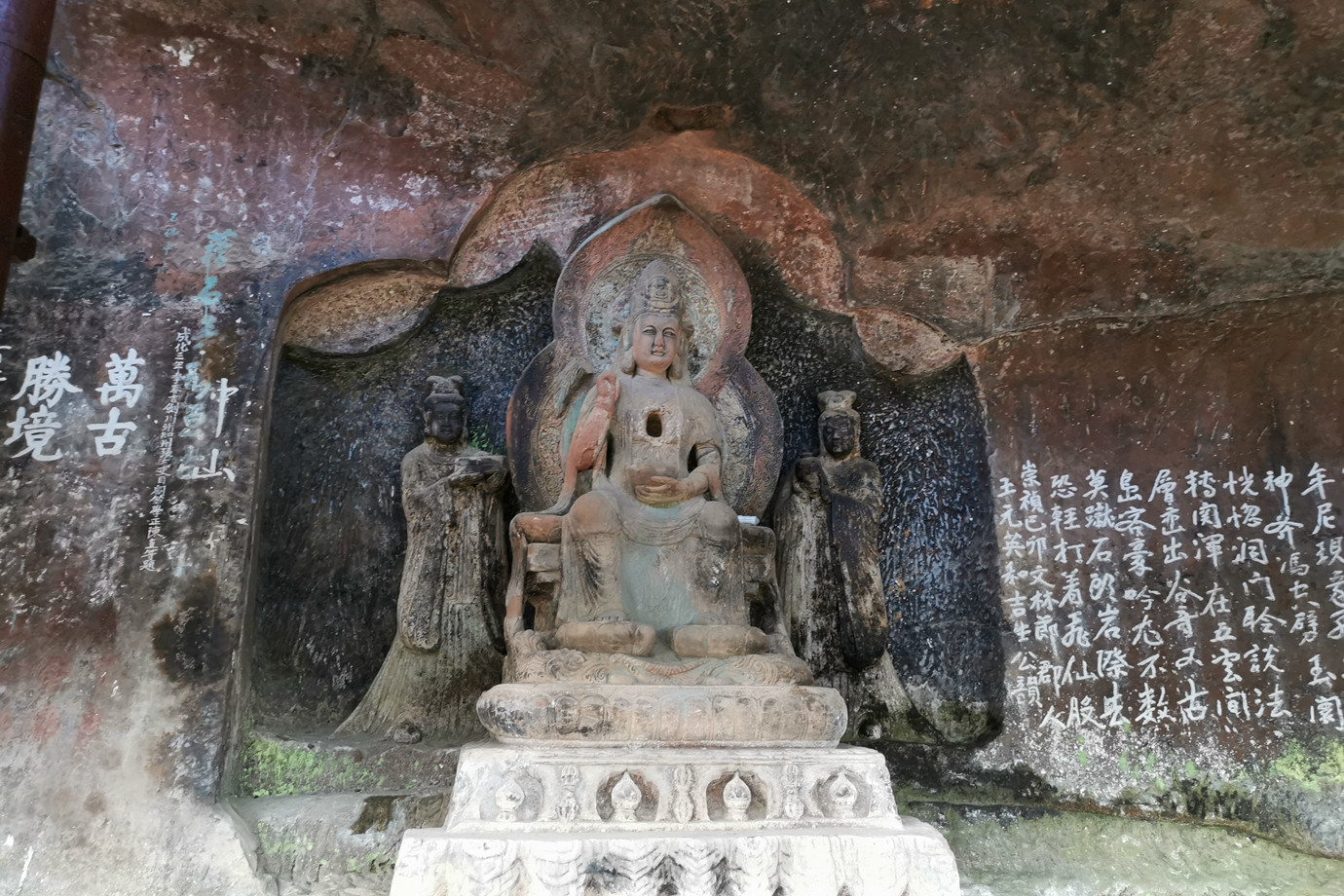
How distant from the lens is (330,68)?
5.40 meters

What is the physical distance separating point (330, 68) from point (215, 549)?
263 centimetres

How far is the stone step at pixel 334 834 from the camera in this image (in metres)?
4.38

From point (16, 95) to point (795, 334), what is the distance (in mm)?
4088

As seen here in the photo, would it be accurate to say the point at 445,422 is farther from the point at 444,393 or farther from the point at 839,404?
the point at 839,404

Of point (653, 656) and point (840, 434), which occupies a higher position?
point (840, 434)

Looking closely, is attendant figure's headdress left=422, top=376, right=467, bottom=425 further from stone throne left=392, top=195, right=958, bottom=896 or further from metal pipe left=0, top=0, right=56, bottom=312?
metal pipe left=0, top=0, right=56, bottom=312

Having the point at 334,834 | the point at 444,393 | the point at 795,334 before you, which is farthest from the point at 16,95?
the point at 795,334

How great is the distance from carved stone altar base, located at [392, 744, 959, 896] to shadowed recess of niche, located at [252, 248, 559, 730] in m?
2.06

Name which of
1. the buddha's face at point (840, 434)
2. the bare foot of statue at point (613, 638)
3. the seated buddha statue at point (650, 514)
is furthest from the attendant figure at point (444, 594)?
the buddha's face at point (840, 434)

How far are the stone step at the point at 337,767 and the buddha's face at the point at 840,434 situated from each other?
2561 millimetres

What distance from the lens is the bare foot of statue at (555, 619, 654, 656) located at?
3.93m

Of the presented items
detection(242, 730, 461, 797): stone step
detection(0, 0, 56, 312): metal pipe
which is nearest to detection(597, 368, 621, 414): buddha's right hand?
detection(242, 730, 461, 797): stone step

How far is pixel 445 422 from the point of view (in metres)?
5.41

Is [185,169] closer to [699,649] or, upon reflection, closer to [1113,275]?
[699,649]
